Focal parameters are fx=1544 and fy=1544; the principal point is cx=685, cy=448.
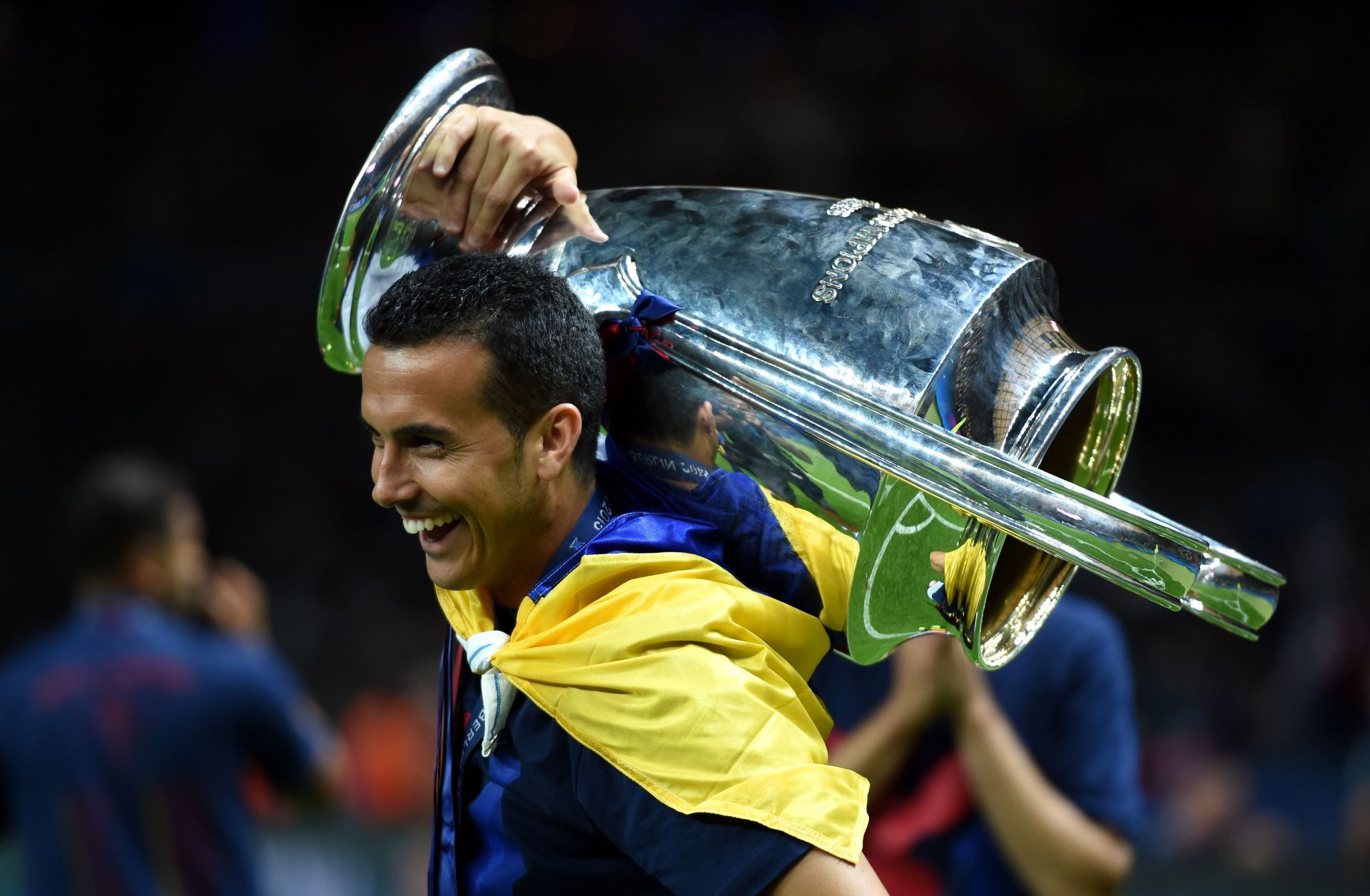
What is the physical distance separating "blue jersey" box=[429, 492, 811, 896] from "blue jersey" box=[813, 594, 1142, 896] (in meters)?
1.04

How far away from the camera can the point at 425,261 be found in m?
1.85

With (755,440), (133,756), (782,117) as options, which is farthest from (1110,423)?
(782,117)

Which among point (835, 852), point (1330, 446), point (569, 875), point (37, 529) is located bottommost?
point (37, 529)

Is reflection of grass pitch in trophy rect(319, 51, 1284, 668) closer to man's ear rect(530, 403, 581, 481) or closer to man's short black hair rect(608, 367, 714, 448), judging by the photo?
man's short black hair rect(608, 367, 714, 448)

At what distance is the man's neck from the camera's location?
67.7 inches

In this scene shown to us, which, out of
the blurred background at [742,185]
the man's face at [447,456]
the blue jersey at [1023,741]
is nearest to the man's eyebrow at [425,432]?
the man's face at [447,456]

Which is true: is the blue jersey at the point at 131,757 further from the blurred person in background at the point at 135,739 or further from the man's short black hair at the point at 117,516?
the man's short black hair at the point at 117,516

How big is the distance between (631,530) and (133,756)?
7.66 ft

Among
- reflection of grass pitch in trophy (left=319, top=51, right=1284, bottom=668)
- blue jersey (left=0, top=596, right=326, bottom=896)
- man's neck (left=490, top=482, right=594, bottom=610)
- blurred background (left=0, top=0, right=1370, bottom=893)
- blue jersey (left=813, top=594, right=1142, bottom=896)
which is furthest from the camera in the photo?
blurred background (left=0, top=0, right=1370, bottom=893)

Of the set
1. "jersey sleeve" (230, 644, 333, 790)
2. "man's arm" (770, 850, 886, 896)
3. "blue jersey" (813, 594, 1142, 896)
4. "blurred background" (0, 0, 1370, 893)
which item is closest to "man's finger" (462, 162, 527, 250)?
"man's arm" (770, 850, 886, 896)

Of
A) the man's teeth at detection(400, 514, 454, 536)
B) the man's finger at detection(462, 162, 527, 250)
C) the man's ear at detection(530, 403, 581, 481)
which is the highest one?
the man's finger at detection(462, 162, 527, 250)

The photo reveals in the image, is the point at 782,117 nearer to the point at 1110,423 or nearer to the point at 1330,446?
the point at 1330,446

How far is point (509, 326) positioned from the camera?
5.28ft

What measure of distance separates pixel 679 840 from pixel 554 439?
1.50 ft
